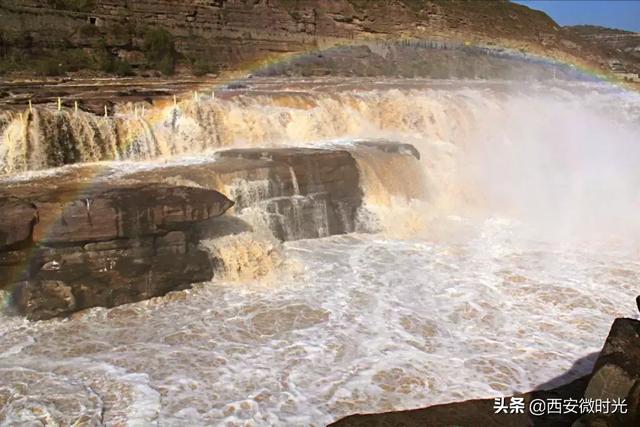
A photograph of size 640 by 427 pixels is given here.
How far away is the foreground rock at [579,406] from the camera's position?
16.0 feet

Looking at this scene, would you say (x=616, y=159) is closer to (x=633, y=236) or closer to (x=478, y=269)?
(x=633, y=236)

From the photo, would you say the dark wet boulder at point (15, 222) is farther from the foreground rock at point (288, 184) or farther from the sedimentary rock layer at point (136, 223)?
the foreground rock at point (288, 184)

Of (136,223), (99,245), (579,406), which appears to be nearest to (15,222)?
(99,245)

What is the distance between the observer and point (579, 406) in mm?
5621

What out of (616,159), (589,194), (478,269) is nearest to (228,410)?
(478,269)

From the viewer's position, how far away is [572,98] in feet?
84.5

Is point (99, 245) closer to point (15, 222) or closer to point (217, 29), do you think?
point (15, 222)

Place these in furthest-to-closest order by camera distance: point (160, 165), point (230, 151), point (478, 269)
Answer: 1. point (230, 151)
2. point (160, 165)
3. point (478, 269)

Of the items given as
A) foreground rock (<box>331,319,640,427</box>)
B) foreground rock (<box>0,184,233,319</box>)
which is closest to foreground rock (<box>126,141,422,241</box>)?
foreground rock (<box>0,184,233,319</box>)

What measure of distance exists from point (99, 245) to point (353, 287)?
4.10 meters

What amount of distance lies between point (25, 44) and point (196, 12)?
12149mm

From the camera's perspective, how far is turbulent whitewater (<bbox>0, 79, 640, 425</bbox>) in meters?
6.79

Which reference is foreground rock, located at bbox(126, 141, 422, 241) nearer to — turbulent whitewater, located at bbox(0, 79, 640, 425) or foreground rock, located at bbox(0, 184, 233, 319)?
turbulent whitewater, located at bbox(0, 79, 640, 425)

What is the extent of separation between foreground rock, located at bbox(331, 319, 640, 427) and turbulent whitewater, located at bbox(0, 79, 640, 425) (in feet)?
1.04
